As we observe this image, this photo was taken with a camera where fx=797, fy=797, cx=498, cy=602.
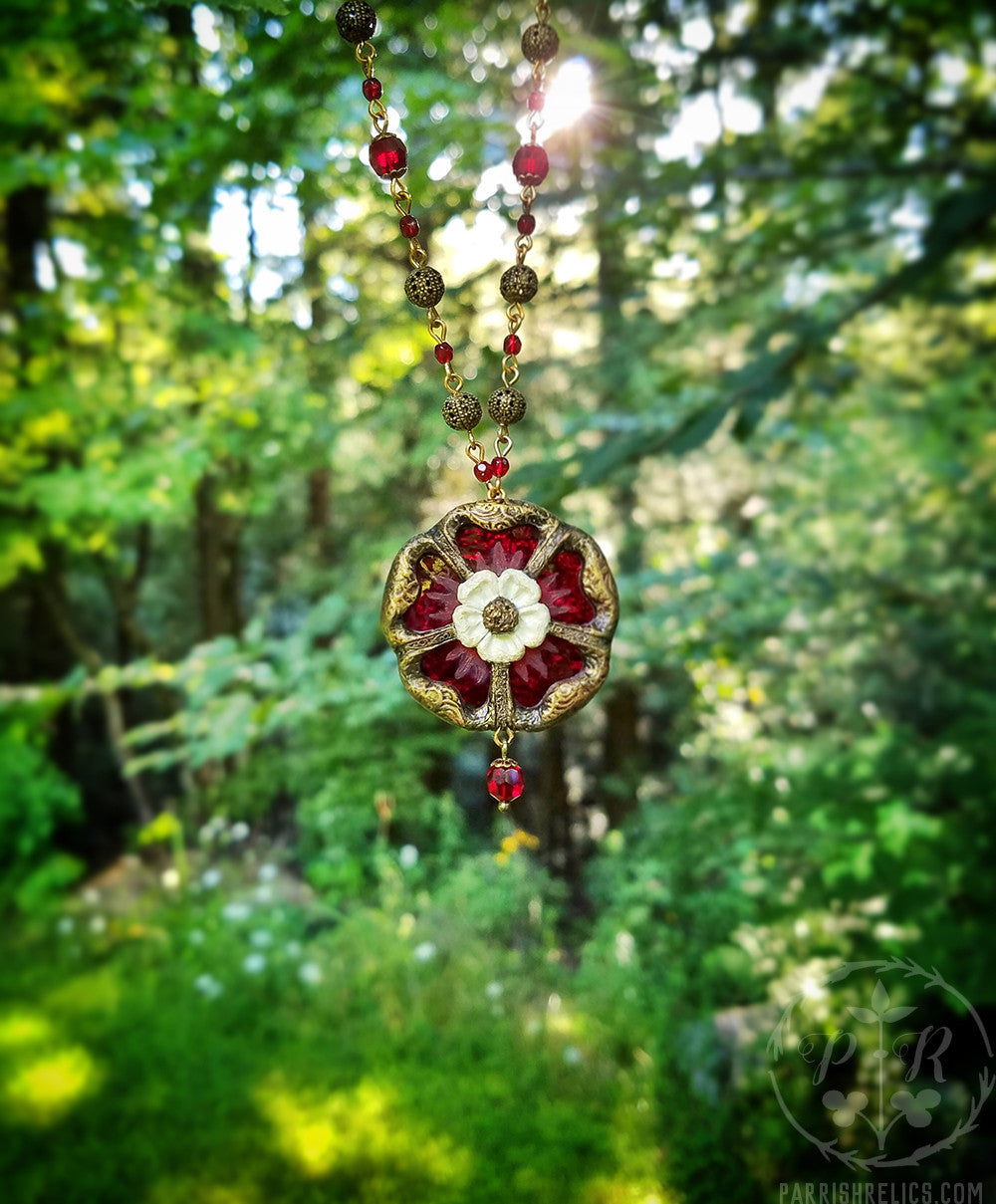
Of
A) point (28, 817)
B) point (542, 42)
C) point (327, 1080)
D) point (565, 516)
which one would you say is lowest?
point (327, 1080)

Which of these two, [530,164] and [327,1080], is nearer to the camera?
[530,164]

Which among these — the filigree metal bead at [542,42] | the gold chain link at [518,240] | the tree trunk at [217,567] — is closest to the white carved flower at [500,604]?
the gold chain link at [518,240]

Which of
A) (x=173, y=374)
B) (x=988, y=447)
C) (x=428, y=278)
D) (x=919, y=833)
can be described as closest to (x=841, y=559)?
(x=988, y=447)

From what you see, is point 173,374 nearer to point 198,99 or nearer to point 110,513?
point 110,513

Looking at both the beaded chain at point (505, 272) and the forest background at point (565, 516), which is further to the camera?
the forest background at point (565, 516)

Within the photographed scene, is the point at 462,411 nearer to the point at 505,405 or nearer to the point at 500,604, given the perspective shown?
the point at 505,405

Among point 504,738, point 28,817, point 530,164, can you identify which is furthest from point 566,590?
point 28,817

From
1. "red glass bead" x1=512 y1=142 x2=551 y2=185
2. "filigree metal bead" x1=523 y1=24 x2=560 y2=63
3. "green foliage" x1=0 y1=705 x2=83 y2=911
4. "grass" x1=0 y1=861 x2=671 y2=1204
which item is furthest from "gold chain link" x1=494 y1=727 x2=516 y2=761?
"green foliage" x1=0 y1=705 x2=83 y2=911

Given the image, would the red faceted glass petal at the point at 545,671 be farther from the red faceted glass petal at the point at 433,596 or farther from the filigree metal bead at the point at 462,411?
the filigree metal bead at the point at 462,411
